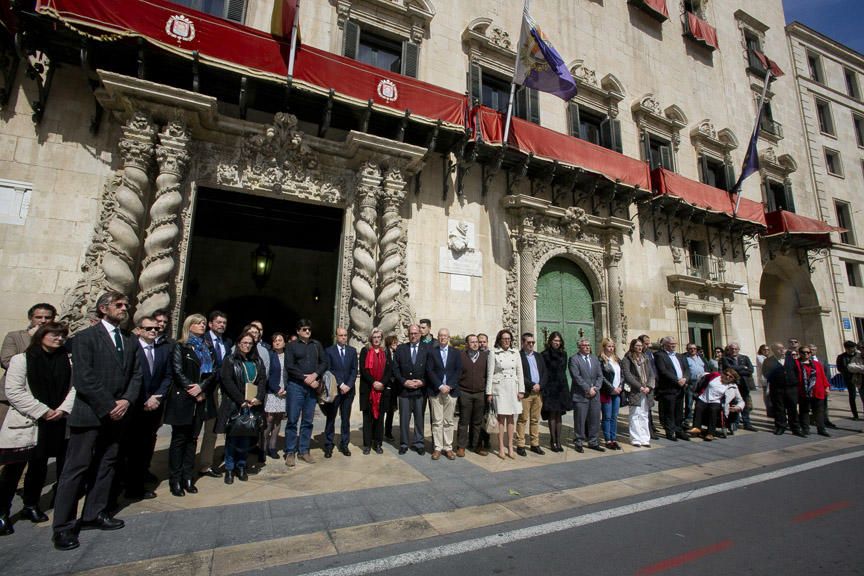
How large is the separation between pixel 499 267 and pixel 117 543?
10.1 metres

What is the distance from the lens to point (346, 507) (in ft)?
13.4

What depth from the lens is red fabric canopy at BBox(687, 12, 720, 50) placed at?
18469mm

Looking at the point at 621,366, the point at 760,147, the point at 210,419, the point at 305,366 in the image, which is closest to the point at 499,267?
the point at 621,366

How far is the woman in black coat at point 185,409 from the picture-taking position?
14.3 feet

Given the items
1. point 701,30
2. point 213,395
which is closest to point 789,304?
point 701,30

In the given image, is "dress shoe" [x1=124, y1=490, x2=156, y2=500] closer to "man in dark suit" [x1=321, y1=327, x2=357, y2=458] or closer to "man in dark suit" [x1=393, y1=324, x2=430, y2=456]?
"man in dark suit" [x1=321, y1=327, x2=357, y2=458]

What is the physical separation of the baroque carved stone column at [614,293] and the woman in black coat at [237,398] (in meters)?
11.2

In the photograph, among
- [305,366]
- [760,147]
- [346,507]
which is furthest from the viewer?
[760,147]

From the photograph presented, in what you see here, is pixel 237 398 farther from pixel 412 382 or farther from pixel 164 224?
pixel 164 224

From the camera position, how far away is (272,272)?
A: 15656mm

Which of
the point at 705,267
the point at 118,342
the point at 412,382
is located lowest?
the point at 412,382

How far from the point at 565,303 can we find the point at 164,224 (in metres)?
10.9

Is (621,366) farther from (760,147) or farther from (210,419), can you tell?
(760,147)

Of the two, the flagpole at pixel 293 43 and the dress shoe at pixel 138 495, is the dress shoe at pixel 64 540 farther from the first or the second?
the flagpole at pixel 293 43
